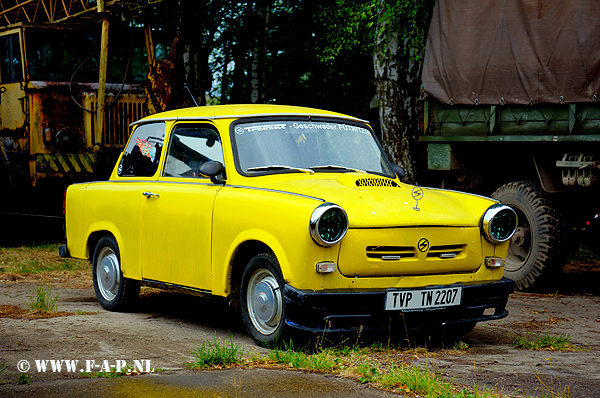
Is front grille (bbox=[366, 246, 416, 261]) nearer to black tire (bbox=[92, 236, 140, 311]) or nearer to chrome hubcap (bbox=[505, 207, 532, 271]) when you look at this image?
black tire (bbox=[92, 236, 140, 311])

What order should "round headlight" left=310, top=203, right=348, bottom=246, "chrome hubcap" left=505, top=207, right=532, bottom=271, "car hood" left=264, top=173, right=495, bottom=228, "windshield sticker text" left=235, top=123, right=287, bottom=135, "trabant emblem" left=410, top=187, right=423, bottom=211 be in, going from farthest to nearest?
"chrome hubcap" left=505, top=207, right=532, bottom=271
"windshield sticker text" left=235, top=123, right=287, bottom=135
"trabant emblem" left=410, top=187, right=423, bottom=211
"car hood" left=264, top=173, right=495, bottom=228
"round headlight" left=310, top=203, right=348, bottom=246

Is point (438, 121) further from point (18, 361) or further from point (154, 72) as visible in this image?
point (18, 361)

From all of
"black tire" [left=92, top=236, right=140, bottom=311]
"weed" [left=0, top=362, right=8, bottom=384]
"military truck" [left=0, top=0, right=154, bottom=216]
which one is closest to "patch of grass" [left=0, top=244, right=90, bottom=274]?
"military truck" [left=0, top=0, right=154, bottom=216]

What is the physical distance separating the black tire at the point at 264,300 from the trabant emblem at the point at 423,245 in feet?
3.19

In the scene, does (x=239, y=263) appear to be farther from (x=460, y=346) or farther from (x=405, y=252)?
(x=460, y=346)

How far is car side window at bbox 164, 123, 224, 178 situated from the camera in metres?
7.00

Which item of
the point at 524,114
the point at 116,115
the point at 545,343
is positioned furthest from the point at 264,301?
the point at 116,115

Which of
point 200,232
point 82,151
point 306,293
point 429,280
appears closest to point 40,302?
point 200,232

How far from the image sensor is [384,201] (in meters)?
6.10

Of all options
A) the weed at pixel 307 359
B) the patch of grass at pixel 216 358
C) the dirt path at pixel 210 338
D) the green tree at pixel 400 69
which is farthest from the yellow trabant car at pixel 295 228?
the green tree at pixel 400 69

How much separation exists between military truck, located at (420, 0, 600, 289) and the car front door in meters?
4.11

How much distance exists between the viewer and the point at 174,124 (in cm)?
750

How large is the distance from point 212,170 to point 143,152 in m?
1.47

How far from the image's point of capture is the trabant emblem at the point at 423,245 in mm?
6012
